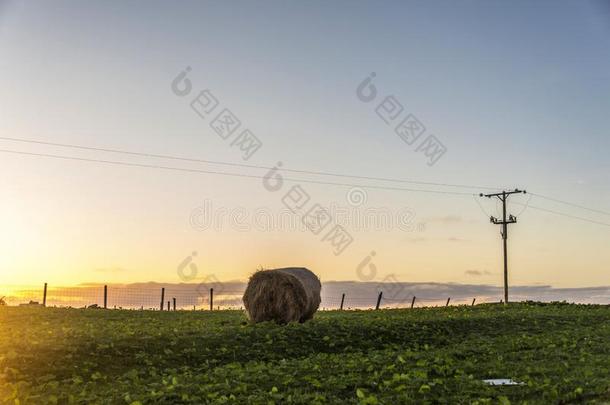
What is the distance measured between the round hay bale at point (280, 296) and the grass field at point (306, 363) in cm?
157

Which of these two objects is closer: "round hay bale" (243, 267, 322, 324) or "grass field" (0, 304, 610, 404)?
"grass field" (0, 304, 610, 404)

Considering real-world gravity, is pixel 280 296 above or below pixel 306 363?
above

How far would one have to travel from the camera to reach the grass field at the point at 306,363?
51.2 ft

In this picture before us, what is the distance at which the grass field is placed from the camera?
51.2ft

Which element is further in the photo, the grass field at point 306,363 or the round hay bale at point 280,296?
the round hay bale at point 280,296

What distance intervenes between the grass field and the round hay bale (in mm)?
1570

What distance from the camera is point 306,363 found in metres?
20.5

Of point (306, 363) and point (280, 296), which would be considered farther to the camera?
point (280, 296)

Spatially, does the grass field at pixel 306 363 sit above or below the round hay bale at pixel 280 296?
below

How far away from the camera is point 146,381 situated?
18.3 m

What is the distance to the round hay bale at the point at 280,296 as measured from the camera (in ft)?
105

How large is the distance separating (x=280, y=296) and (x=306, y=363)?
39.1ft

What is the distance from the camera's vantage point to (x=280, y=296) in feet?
106

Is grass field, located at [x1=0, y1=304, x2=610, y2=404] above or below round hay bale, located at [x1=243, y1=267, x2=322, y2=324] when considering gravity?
below
